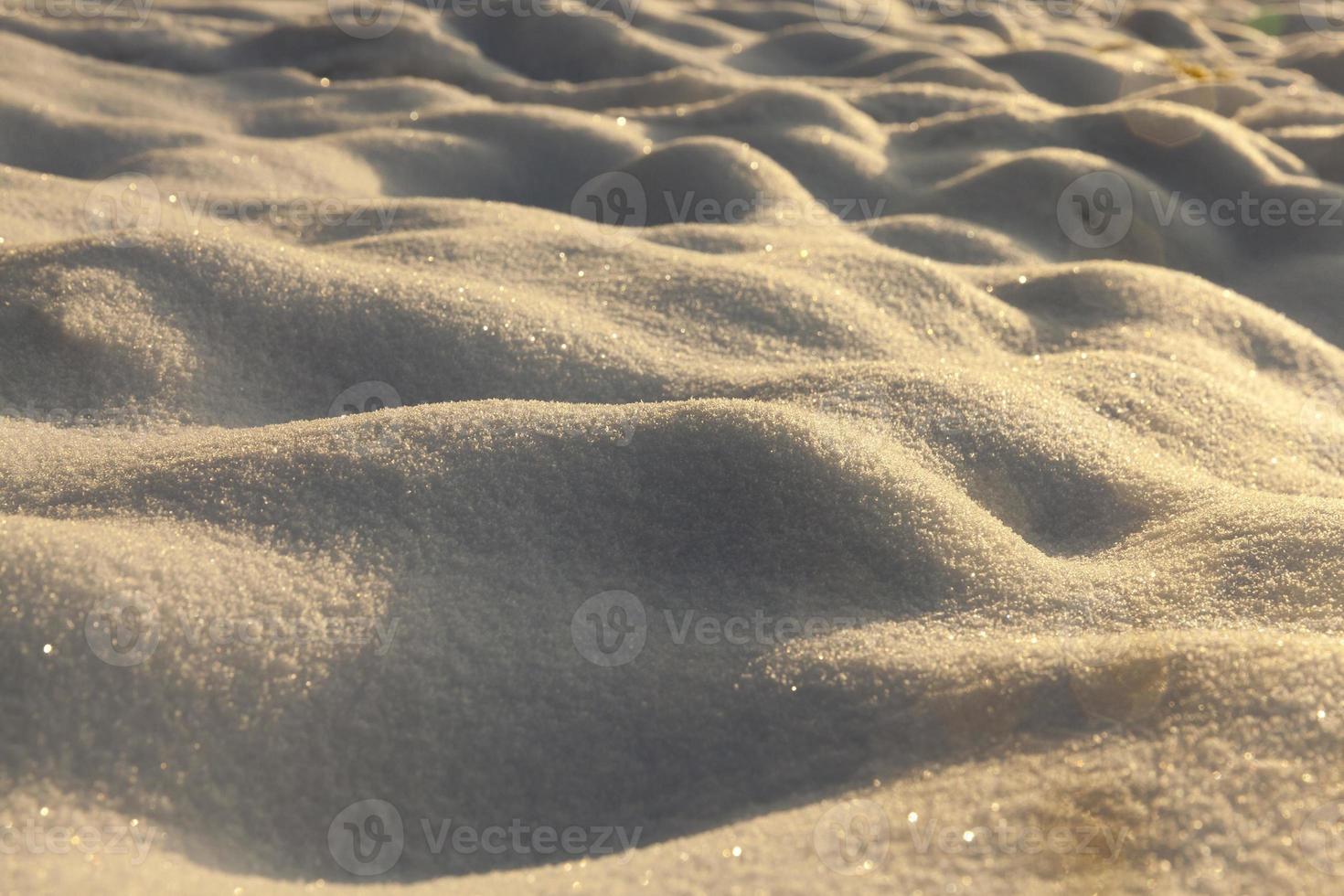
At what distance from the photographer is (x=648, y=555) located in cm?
119

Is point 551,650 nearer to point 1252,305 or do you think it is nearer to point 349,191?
point 1252,305

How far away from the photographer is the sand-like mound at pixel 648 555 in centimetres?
84

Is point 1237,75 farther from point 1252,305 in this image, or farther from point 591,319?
point 591,319

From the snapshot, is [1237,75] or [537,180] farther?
[1237,75]

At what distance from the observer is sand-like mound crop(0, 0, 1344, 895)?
2.75ft

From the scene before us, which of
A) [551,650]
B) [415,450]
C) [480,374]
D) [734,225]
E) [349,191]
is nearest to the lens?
[551,650]

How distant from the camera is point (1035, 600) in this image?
44.6 inches

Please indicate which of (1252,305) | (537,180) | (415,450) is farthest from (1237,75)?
(415,450)

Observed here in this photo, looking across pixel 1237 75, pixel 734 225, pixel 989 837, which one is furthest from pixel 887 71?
pixel 989 837

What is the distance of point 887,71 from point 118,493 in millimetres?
3706

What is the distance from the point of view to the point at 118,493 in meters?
1.16

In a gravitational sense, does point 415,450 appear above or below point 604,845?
above

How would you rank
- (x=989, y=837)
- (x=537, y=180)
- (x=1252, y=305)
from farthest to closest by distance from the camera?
(x=537, y=180) < (x=1252, y=305) < (x=989, y=837)

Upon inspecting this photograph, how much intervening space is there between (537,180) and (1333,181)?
2.17 metres
